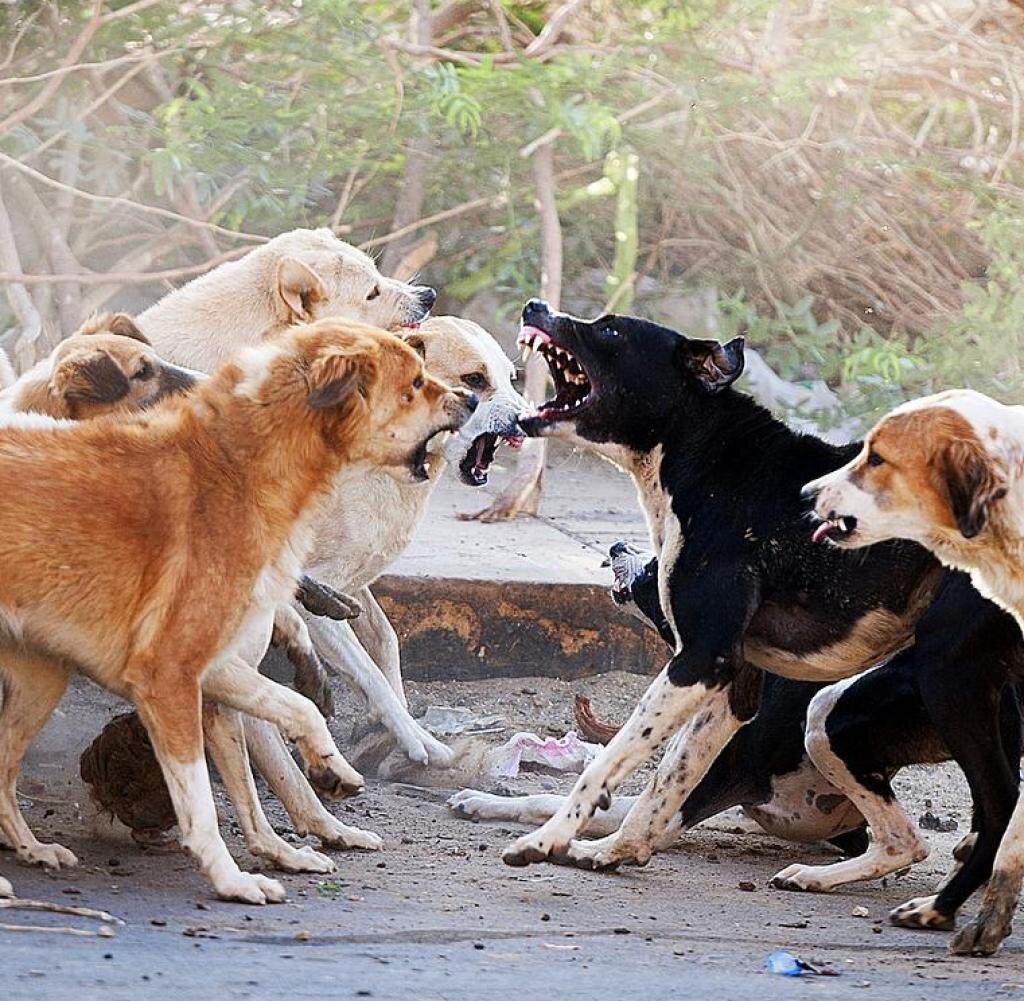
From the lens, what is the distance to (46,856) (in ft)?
13.6

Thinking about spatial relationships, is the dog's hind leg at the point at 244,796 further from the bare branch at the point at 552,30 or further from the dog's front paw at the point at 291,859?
the bare branch at the point at 552,30

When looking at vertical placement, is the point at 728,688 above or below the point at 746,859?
above

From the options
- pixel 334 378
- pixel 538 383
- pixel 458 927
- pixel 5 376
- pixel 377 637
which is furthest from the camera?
pixel 538 383

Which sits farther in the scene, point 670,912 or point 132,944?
point 670,912

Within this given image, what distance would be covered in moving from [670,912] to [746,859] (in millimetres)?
915

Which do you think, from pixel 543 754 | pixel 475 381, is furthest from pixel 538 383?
pixel 543 754

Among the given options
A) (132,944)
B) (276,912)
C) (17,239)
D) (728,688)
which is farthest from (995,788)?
(17,239)

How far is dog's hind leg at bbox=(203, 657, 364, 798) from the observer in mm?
4148

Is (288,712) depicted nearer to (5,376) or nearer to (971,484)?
(971,484)

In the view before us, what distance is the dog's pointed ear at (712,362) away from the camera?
4941mm

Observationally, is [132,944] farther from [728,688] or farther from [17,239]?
[17,239]

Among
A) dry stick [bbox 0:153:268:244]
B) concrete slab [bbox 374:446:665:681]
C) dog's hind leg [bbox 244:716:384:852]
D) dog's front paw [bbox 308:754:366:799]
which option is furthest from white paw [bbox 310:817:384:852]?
dry stick [bbox 0:153:268:244]

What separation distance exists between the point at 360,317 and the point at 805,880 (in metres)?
2.38

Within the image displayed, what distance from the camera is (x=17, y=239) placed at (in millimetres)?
9031
